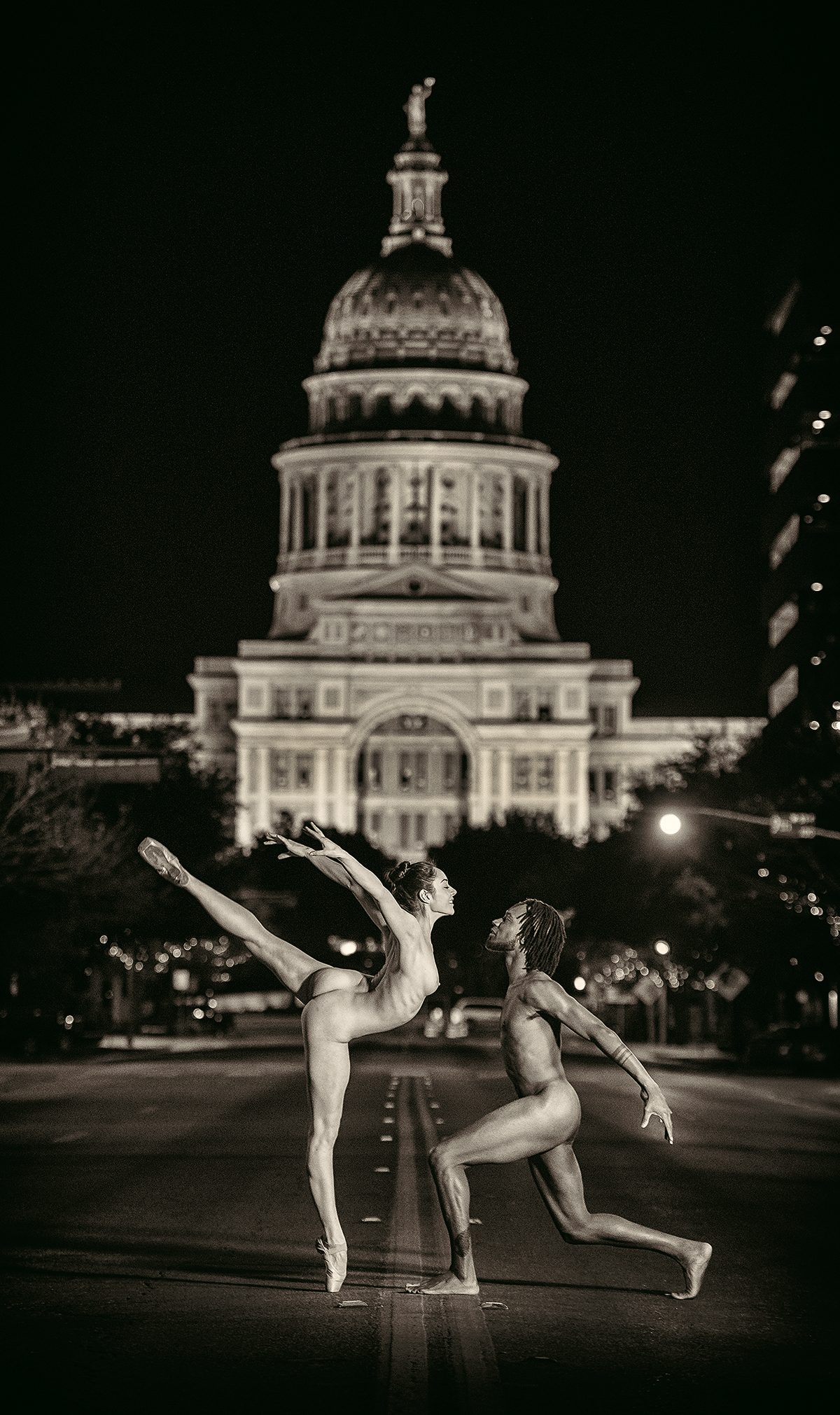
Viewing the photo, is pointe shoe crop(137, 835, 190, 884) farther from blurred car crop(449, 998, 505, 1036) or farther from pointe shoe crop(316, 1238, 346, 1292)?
blurred car crop(449, 998, 505, 1036)

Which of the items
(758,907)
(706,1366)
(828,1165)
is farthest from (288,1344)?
(758,907)

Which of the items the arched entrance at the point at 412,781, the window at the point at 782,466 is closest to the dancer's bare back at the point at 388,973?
the window at the point at 782,466

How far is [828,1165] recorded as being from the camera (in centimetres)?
2702

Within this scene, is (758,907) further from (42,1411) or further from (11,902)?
(42,1411)

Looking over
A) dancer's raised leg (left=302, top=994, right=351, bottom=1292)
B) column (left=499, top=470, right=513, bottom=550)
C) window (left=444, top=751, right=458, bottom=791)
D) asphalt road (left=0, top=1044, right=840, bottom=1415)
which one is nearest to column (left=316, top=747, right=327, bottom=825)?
window (left=444, top=751, right=458, bottom=791)

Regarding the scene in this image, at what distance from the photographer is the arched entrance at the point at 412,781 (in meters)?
183

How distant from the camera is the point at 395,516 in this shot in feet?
642

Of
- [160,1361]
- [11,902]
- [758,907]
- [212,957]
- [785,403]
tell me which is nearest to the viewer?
[160,1361]

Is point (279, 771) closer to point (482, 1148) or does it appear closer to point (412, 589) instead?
point (412, 589)

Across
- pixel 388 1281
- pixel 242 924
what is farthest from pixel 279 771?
pixel 242 924

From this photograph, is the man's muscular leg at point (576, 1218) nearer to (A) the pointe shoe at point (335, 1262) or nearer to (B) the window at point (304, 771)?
(A) the pointe shoe at point (335, 1262)

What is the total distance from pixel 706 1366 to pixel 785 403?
117299 millimetres

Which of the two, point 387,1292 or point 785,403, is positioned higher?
point 785,403

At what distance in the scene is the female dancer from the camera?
1369cm
